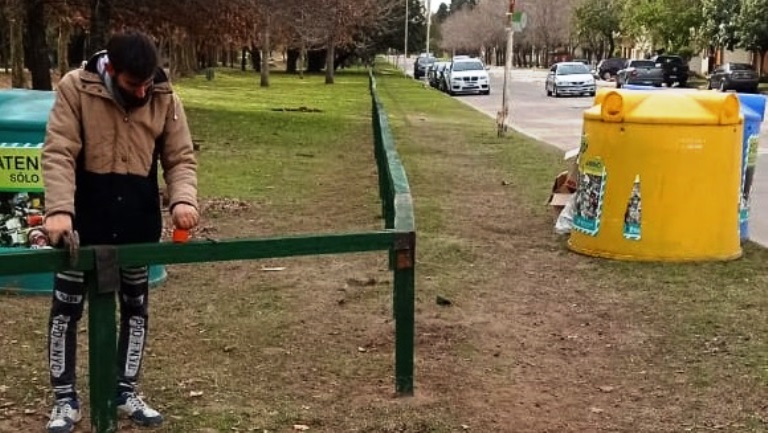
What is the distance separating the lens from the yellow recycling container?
7.40 m

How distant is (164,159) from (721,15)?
187 feet

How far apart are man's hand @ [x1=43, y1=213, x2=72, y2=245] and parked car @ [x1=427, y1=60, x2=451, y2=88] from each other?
44763 mm

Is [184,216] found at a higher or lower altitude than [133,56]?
lower

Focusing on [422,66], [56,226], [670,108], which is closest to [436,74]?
[422,66]

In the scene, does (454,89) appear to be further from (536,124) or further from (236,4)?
(236,4)

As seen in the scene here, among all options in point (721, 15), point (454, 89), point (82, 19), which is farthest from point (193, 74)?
point (82, 19)

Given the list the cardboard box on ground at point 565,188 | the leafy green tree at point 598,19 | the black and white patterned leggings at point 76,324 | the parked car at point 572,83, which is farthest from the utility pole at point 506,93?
the leafy green tree at point 598,19

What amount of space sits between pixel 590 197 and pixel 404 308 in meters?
3.61

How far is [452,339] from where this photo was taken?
571cm

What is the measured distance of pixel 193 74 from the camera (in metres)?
56.5

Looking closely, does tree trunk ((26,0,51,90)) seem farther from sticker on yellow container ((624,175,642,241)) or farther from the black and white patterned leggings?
the black and white patterned leggings

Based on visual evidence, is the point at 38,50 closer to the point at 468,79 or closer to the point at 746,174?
the point at 746,174

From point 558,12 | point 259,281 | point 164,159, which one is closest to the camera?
point 164,159

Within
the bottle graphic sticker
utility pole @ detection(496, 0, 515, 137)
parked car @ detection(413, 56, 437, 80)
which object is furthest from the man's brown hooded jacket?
parked car @ detection(413, 56, 437, 80)
